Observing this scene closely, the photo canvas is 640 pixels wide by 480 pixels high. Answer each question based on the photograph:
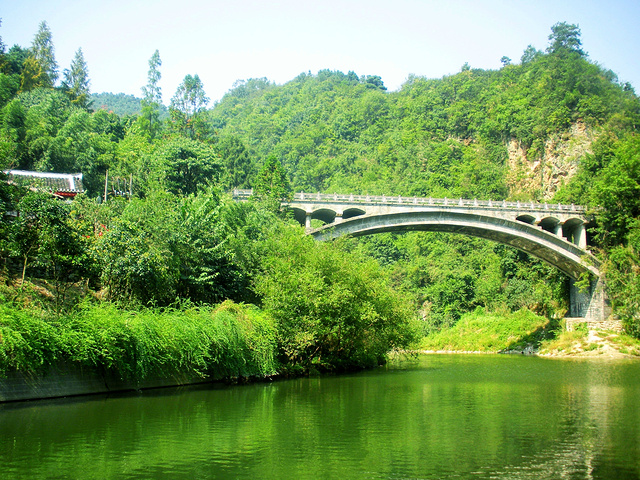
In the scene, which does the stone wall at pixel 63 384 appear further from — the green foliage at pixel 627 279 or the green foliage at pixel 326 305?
the green foliage at pixel 627 279

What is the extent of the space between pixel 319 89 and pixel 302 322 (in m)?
92.5

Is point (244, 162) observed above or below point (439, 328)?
above

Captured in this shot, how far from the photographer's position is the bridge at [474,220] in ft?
133

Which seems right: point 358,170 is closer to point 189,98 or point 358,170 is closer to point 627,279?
point 189,98

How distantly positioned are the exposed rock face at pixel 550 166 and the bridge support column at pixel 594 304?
11535 millimetres

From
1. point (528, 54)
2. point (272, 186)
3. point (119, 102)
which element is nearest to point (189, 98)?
point (272, 186)

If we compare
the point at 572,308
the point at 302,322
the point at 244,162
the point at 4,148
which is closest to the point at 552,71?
the point at 572,308

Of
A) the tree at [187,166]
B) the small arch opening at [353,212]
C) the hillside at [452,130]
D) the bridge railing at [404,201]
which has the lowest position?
the small arch opening at [353,212]

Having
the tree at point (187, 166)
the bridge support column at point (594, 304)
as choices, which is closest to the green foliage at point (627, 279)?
the bridge support column at point (594, 304)

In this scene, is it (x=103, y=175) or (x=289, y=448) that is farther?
(x=103, y=175)

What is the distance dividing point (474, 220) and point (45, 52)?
46.4 m

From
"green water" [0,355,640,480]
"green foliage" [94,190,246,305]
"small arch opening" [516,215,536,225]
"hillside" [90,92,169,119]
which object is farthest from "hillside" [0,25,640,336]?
"hillside" [90,92,169,119]

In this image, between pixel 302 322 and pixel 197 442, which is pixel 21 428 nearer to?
pixel 197 442

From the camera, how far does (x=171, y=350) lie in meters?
16.8
